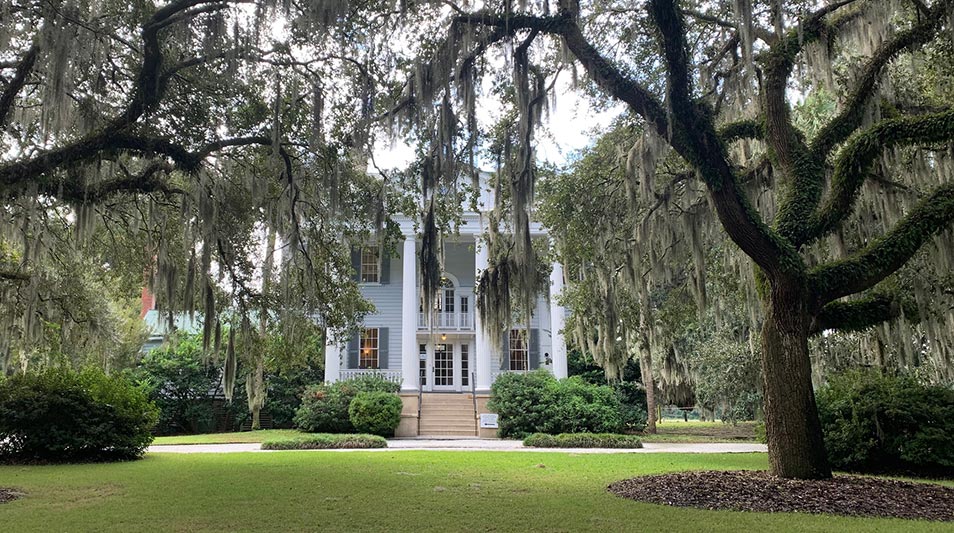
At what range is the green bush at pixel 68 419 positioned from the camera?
417 inches

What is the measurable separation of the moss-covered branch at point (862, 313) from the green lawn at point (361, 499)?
3012 millimetres

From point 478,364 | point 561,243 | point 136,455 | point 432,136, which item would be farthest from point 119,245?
point 478,364

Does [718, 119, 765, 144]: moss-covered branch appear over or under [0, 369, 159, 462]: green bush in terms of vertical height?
over

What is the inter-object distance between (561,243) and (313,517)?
22.2ft

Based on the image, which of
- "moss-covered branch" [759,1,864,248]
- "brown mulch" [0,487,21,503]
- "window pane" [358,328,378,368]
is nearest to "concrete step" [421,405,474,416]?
"window pane" [358,328,378,368]

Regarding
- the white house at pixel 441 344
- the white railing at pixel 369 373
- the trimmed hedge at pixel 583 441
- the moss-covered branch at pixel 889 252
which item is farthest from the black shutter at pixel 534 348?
the moss-covered branch at pixel 889 252

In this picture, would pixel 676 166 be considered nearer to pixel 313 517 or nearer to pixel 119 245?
pixel 313 517

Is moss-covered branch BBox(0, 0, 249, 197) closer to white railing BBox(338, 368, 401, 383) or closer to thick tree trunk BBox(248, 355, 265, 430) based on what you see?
thick tree trunk BBox(248, 355, 265, 430)

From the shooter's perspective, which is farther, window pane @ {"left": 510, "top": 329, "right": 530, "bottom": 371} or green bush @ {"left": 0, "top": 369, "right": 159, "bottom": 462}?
window pane @ {"left": 510, "top": 329, "right": 530, "bottom": 371}

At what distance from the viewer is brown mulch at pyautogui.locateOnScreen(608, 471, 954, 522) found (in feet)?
20.0

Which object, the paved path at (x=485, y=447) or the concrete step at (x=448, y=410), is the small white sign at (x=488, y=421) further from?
the concrete step at (x=448, y=410)

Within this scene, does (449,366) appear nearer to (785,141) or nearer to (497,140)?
(497,140)

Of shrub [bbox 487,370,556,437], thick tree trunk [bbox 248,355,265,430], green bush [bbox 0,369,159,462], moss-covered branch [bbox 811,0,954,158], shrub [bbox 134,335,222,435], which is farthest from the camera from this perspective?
shrub [bbox 134,335,222,435]

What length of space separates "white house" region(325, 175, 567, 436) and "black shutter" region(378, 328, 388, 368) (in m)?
0.03
